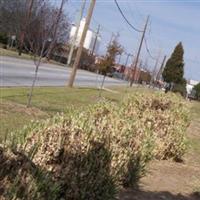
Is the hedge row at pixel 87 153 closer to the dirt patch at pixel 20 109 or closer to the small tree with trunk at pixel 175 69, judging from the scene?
the dirt patch at pixel 20 109

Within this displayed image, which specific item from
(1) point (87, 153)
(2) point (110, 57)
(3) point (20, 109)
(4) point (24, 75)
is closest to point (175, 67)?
(2) point (110, 57)

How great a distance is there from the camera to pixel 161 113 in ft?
45.5

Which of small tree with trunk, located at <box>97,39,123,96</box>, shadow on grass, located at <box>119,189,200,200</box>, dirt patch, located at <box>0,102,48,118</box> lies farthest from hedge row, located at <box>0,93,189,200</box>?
small tree with trunk, located at <box>97,39,123,96</box>

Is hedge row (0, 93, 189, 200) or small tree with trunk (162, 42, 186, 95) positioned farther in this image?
small tree with trunk (162, 42, 186, 95)

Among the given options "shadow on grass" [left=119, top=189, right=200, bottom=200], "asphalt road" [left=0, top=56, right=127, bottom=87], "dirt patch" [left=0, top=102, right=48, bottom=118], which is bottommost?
"asphalt road" [left=0, top=56, right=127, bottom=87]

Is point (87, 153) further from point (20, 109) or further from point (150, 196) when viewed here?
point (20, 109)

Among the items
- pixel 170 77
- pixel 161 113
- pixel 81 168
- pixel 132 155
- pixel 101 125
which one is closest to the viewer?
pixel 81 168

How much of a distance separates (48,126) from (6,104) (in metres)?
9.43

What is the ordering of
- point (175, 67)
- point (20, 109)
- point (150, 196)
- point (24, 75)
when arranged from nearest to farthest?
point (150, 196)
point (20, 109)
point (24, 75)
point (175, 67)

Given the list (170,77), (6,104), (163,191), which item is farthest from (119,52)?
(170,77)

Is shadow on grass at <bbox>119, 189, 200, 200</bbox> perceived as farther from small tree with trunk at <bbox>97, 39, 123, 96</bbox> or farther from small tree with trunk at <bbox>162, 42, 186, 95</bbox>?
small tree with trunk at <bbox>162, 42, 186, 95</bbox>

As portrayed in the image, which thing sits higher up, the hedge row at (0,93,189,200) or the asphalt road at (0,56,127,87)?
the hedge row at (0,93,189,200)

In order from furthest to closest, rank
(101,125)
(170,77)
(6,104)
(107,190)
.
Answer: (170,77) < (6,104) < (101,125) < (107,190)

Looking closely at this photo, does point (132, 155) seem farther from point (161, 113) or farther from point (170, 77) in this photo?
point (170, 77)
